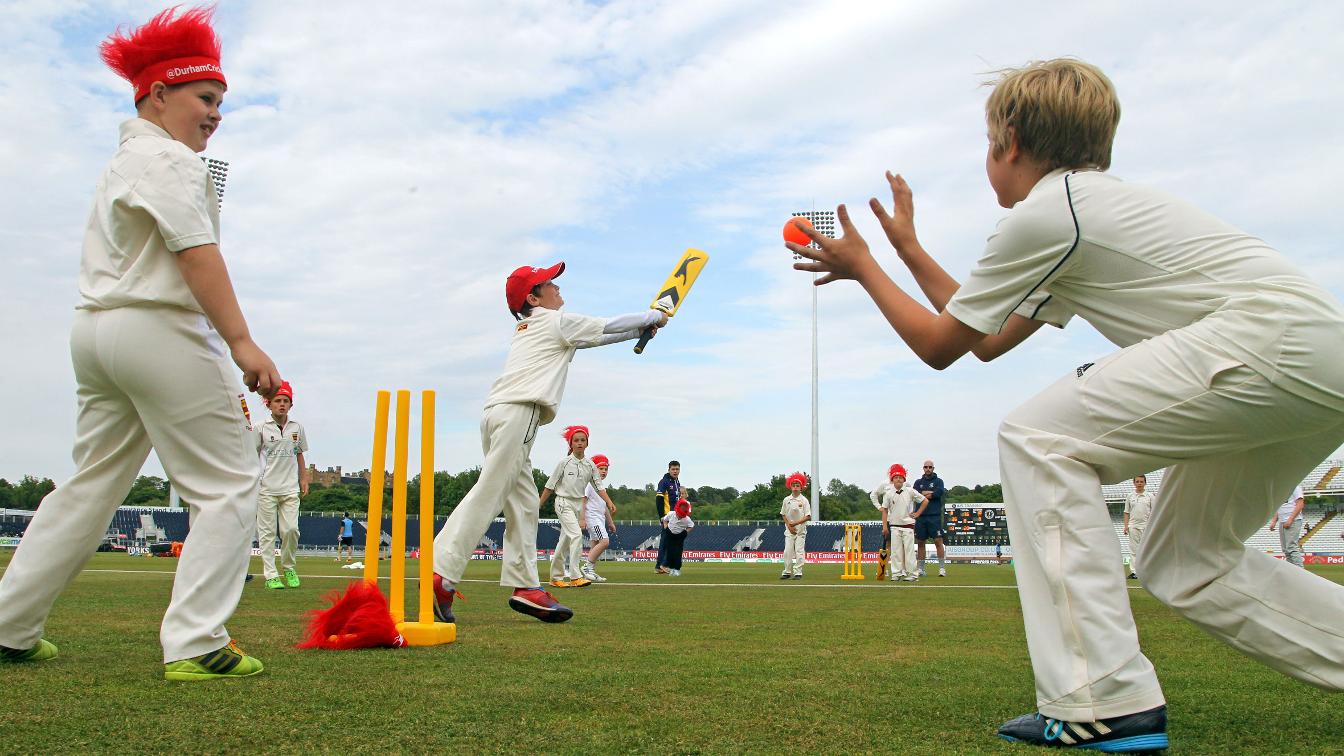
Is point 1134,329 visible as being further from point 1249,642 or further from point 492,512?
point 492,512

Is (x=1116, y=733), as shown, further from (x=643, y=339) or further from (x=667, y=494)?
(x=667, y=494)

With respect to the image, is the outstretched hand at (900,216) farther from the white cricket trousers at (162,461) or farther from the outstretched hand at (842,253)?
the white cricket trousers at (162,461)

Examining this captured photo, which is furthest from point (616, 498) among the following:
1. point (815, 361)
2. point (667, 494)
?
point (667, 494)

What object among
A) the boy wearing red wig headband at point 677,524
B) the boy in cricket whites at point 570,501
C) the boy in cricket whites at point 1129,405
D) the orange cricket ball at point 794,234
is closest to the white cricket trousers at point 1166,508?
the boy in cricket whites at point 1129,405

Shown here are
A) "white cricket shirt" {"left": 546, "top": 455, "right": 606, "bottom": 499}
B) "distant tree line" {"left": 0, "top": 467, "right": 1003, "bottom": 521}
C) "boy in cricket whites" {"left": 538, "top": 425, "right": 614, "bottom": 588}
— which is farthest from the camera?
"distant tree line" {"left": 0, "top": 467, "right": 1003, "bottom": 521}

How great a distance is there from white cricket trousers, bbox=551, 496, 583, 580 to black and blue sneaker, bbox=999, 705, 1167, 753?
1174 cm

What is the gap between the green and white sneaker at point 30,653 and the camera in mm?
3926

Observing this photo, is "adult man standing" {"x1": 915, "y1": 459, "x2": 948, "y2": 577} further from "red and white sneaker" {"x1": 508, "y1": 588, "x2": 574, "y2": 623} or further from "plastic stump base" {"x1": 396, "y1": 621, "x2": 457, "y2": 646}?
"plastic stump base" {"x1": 396, "y1": 621, "x2": 457, "y2": 646}

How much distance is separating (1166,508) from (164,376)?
340cm

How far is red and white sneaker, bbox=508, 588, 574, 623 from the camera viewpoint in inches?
260

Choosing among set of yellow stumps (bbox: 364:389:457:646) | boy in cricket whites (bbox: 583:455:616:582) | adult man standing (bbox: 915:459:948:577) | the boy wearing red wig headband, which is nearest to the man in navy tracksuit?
the boy wearing red wig headband

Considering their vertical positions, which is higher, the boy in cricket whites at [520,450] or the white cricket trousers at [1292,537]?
the boy in cricket whites at [520,450]

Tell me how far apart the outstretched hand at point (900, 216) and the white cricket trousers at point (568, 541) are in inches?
442

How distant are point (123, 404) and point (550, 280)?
12.9 feet
